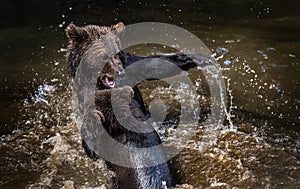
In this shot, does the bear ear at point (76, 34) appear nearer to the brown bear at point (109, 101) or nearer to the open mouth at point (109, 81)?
the brown bear at point (109, 101)

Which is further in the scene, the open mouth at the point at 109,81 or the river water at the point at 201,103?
the river water at the point at 201,103

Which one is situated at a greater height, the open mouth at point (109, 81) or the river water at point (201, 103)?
the open mouth at point (109, 81)

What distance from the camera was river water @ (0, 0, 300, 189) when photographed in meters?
4.40

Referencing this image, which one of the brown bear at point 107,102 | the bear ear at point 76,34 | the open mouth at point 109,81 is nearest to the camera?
the brown bear at point 107,102

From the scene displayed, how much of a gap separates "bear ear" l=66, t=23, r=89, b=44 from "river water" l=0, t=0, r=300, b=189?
3.89ft

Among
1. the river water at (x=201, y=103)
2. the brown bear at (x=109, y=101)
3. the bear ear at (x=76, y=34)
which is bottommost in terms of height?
the river water at (x=201, y=103)

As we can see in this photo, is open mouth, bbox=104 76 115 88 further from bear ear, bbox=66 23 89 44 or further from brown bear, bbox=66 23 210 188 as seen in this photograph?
bear ear, bbox=66 23 89 44

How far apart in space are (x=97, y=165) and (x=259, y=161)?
1531 millimetres

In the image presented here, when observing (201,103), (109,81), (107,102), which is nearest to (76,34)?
(109,81)

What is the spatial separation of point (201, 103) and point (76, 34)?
6.72 feet

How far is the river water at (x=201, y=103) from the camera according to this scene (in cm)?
440

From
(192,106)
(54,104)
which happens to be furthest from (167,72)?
(54,104)

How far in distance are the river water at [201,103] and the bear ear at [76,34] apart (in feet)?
3.89

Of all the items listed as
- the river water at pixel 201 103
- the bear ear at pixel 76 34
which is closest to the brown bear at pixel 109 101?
the bear ear at pixel 76 34
